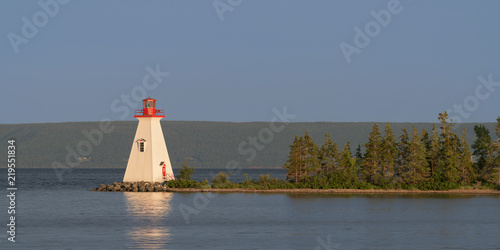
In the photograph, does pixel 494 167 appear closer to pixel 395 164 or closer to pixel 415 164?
pixel 415 164

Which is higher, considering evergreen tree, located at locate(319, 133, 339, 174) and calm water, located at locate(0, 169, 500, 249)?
evergreen tree, located at locate(319, 133, 339, 174)

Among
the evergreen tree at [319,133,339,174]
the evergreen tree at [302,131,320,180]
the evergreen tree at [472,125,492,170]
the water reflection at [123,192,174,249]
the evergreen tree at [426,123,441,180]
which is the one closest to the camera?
the water reflection at [123,192,174,249]

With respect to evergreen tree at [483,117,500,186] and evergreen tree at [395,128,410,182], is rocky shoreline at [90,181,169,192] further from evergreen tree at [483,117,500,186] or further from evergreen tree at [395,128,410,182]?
evergreen tree at [483,117,500,186]

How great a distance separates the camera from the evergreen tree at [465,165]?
221 ft

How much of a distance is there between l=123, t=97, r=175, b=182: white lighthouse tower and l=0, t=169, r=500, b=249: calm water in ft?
10.2

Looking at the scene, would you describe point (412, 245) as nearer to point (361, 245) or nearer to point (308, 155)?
point (361, 245)

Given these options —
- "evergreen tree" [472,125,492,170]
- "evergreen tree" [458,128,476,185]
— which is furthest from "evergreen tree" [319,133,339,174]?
"evergreen tree" [472,125,492,170]

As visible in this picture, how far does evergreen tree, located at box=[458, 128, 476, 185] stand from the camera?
2653 inches

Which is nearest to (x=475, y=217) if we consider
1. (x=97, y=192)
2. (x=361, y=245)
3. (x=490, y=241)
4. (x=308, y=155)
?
(x=490, y=241)

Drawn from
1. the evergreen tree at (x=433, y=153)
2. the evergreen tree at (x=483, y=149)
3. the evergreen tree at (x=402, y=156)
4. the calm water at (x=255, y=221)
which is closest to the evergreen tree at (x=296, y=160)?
the calm water at (x=255, y=221)

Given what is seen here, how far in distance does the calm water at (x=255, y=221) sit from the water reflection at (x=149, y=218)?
52 millimetres

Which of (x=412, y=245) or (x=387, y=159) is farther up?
(x=387, y=159)

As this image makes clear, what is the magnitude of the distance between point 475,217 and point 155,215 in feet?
68.7

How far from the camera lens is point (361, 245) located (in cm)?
3425
